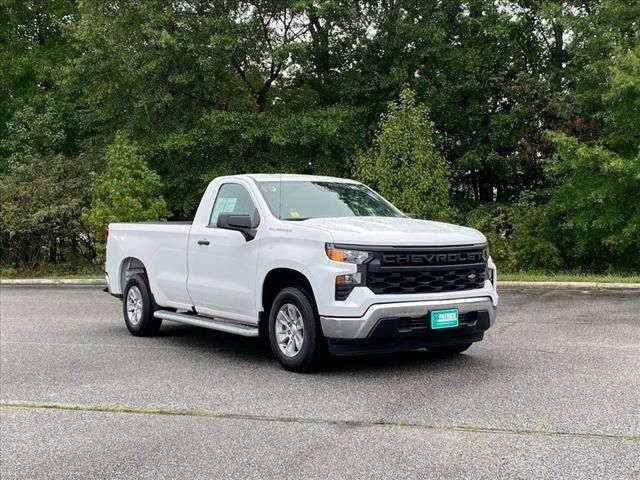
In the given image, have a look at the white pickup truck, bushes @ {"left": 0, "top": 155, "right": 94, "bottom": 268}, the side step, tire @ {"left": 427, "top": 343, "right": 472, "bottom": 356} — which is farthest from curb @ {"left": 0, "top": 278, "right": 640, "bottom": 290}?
the side step

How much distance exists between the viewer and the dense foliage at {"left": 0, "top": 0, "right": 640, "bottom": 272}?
69.8 feet

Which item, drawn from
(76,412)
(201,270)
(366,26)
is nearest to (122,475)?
(76,412)

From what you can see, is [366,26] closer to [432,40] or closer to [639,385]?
[432,40]

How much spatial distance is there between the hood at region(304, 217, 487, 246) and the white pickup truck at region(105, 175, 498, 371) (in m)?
0.01

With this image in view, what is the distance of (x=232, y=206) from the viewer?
856 cm

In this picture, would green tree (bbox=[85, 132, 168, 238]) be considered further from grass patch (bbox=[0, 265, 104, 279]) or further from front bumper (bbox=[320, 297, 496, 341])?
front bumper (bbox=[320, 297, 496, 341])

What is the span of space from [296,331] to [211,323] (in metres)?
1.47

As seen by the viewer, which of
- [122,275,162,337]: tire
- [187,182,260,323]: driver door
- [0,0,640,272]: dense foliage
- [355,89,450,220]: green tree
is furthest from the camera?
[0,0,640,272]: dense foliage

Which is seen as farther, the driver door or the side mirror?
the driver door

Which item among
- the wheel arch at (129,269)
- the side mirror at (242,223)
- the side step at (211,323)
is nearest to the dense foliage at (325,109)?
the wheel arch at (129,269)

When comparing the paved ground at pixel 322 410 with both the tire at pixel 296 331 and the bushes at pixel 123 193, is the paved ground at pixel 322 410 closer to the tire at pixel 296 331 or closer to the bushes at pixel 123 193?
the tire at pixel 296 331

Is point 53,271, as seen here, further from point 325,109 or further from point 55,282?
point 325,109

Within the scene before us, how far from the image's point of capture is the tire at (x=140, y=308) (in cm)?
981

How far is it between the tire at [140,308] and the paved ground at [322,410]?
383 mm
